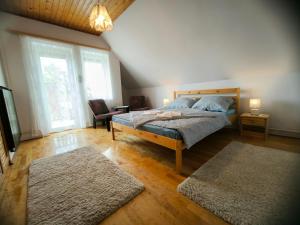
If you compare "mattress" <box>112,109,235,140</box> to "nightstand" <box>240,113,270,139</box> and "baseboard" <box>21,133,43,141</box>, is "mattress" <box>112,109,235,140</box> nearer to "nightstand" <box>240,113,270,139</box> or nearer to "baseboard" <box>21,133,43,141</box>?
"nightstand" <box>240,113,270,139</box>

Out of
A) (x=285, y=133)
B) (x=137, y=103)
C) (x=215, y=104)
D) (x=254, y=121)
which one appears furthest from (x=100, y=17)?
(x=285, y=133)

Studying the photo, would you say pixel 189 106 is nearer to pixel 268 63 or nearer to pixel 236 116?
pixel 236 116

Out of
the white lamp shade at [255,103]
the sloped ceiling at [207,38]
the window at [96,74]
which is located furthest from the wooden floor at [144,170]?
the window at [96,74]

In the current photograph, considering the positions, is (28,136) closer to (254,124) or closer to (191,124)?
(191,124)

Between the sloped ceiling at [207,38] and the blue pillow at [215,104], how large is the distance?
2.08 ft

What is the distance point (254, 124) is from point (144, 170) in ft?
7.58

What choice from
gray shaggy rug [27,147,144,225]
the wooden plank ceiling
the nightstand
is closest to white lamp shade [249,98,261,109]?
the nightstand

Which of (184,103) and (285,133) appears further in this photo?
(184,103)

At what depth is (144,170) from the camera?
1.73 metres

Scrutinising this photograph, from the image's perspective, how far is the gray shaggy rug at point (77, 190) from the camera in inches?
43.6

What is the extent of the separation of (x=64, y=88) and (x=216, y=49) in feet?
13.0

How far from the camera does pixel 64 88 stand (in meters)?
3.71

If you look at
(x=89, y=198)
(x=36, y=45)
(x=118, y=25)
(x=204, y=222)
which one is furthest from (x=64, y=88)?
(x=204, y=222)

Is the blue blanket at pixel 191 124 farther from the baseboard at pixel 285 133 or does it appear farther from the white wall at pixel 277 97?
the baseboard at pixel 285 133
